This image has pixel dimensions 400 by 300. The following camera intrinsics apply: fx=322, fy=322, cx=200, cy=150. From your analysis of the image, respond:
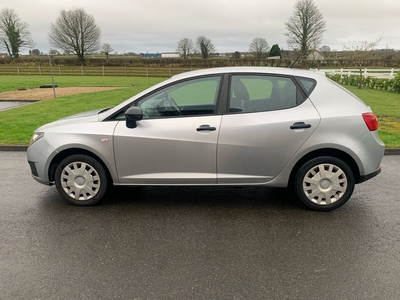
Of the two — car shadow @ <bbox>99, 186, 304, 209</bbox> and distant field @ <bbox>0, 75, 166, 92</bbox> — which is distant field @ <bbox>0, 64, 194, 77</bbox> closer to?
distant field @ <bbox>0, 75, 166, 92</bbox>

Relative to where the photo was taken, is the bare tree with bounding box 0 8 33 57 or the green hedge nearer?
the green hedge

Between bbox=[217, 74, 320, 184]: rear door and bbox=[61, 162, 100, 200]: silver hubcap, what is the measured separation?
1599 mm

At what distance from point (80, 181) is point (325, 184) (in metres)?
3.06

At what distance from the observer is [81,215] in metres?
3.95

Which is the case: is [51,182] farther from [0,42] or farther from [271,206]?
[0,42]

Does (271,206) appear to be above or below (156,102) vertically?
below

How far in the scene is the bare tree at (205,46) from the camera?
51.0 m

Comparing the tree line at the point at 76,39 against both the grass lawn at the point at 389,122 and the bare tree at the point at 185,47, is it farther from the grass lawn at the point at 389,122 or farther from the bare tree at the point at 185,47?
the grass lawn at the point at 389,122

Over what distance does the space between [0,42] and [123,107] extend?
62.4 meters

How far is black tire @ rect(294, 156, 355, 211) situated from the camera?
3.88 meters

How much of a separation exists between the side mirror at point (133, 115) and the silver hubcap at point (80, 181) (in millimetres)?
789

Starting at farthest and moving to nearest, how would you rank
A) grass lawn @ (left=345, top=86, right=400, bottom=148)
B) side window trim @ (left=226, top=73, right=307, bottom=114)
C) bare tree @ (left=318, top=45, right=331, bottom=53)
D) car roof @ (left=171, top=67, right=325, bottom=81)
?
bare tree @ (left=318, top=45, right=331, bottom=53) → grass lawn @ (left=345, top=86, right=400, bottom=148) → car roof @ (left=171, top=67, right=325, bottom=81) → side window trim @ (left=226, top=73, right=307, bottom=114)

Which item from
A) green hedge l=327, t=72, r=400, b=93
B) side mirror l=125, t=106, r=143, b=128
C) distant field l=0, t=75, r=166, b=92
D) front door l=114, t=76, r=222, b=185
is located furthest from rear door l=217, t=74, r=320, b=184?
distant field l=0, t=75, r=166, b=92

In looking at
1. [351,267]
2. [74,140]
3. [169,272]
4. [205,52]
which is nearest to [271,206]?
[351,267]
